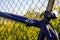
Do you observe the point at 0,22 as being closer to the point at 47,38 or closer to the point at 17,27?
the point at 17,27

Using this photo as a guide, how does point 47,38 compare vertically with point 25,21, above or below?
below

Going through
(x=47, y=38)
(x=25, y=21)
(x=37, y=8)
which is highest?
(x=37, y=8)

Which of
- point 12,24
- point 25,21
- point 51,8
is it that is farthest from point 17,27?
point 51,8

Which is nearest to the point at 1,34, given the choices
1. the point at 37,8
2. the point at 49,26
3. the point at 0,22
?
the point at 0,22

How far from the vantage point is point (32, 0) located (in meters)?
2.41

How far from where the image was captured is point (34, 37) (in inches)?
105

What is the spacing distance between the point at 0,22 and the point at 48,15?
1655mm

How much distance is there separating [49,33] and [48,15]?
14 cm

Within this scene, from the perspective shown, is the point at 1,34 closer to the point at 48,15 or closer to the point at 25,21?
the point at 25,21

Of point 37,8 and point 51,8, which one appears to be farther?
point 37,8

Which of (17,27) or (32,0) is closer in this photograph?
(32,0)

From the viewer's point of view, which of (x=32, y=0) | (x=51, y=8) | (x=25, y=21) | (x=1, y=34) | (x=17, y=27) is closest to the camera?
(x=51, y=8)

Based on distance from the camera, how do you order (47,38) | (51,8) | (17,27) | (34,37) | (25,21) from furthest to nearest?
(17,27), (34,37), (25,21), (51,8), (47,38)

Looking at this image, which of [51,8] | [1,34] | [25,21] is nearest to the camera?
[51,8]
